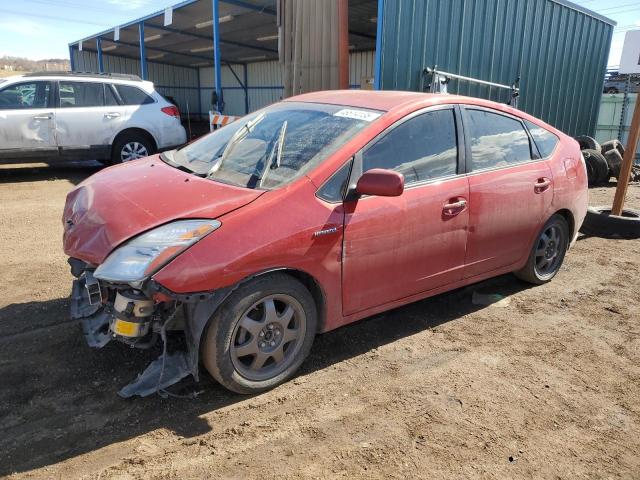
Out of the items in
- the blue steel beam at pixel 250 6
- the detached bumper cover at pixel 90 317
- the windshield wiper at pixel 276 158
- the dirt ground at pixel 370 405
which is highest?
the blue steel beam at pixel 250 6

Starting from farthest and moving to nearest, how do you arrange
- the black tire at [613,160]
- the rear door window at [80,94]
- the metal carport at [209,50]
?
the metal carport at [209,50], the black tire at [613,160], the rear door window at [80,94]

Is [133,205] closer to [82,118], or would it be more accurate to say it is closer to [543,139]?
[543,139]

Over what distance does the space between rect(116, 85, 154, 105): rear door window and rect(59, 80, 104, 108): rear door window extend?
37 cm

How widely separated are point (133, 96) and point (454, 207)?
795 cm

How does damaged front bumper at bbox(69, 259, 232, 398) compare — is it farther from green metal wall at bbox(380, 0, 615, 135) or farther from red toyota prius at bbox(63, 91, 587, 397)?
green metal wall at bbox(380, 0, 615, 135)

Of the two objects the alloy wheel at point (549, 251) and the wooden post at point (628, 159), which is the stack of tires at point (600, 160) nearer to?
the wooden post at point (628, 159)

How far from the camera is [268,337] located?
2908mm

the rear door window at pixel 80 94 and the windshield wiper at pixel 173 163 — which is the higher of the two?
the rear door window at pixel 80 94

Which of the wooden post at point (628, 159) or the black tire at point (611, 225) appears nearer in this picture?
the wooden post at point (628, 159)

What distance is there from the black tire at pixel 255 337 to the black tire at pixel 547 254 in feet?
8.04

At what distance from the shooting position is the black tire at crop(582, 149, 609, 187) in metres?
10.0

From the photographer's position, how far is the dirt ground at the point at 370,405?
95.7 inches

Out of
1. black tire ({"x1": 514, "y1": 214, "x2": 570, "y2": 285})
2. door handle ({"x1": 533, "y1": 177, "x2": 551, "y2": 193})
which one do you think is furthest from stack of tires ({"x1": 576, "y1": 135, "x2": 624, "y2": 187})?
door handle ({"x1": 533, "y1": 177, "x2": 551, "y2": 193})

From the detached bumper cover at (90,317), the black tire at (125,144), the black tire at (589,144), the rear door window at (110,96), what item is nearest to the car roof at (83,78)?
the rear door window at (110,96)
